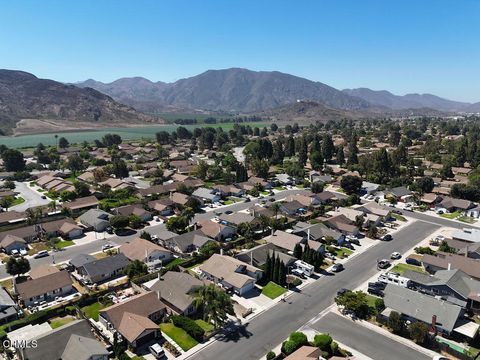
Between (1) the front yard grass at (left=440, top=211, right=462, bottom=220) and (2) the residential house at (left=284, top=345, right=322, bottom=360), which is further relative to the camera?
(1) the front yard grass at (left=440, top=211, right=462, bottom=220)

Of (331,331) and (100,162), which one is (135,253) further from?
(100,162)

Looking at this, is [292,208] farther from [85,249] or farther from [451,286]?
[85,249]

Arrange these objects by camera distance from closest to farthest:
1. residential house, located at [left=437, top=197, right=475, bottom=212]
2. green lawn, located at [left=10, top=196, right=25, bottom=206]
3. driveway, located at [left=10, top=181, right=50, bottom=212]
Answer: residential house, located at [left=437, top=197, right=475, bottom=212] < driveway, located at [left=10, top=181, right=50, bottom=212] < green lawn, located at [left=10, top=196, right=25, bottom=206]

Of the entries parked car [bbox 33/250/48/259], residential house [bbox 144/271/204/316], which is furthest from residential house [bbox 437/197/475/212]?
parked car [bbox 33/250/48/259]

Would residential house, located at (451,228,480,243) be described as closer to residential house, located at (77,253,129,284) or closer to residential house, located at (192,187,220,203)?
residential house, located at (192,187,220,203)

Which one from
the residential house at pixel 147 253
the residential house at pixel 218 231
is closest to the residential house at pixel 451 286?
the residential house at pixel 218 231

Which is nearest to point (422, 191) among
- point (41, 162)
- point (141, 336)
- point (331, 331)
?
point (331, 331)

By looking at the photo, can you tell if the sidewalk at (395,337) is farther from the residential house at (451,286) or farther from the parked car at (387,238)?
the parked car at (387,238)
